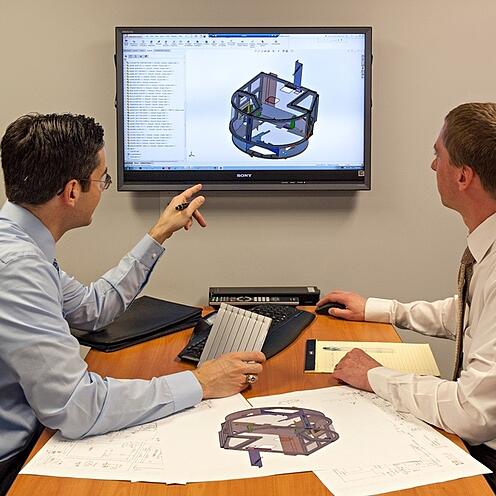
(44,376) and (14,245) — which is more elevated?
(14,245)

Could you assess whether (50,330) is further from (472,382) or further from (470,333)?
(470,333)

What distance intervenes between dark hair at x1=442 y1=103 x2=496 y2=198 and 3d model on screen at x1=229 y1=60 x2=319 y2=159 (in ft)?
3.10

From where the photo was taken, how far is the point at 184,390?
5.70 feet

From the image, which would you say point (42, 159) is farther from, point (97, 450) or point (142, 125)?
point (142, 125)

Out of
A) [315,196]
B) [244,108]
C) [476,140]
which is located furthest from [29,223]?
[315,196]

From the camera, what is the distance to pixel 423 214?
302 cm

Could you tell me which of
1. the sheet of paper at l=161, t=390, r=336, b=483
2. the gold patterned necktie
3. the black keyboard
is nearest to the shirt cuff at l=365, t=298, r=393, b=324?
the black keyboard

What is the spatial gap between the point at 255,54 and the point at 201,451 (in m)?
1.74

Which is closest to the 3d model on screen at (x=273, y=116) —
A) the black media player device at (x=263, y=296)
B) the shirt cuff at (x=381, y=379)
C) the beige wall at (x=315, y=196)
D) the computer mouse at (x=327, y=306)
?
the beige wall at (x=315, y=196)

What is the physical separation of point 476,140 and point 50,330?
113 centimetres

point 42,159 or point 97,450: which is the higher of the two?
point 42,159

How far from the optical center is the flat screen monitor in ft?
9.37

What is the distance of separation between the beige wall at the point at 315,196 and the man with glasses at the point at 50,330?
1.09 meters

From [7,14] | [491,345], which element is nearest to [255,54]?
[7,14]
